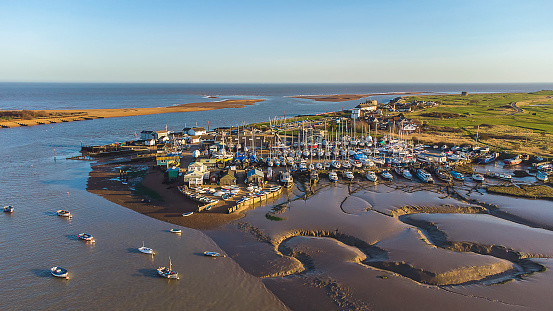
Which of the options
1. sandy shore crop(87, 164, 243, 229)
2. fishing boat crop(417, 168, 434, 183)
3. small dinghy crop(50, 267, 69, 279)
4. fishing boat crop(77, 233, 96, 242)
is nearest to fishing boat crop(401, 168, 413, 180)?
fishing boat crop(417, 168, 434, 183)

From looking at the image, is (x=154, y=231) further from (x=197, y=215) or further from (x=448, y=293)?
(x=448, y=293)

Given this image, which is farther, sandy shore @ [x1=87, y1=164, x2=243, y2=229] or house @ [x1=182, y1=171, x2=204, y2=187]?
house @ [x1=182, y1=171, x2=204, y2=187]

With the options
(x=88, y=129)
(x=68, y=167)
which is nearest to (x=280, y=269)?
(x=68, y=167)

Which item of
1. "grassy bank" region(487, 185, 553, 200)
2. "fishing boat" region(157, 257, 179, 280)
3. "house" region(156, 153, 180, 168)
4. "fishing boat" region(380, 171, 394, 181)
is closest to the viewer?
"fishing boat" region(157, 257, 179, 280)

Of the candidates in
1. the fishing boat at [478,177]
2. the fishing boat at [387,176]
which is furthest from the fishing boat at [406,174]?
the fishing boat at [478,177]

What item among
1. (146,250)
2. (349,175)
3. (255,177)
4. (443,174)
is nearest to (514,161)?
(443,174)

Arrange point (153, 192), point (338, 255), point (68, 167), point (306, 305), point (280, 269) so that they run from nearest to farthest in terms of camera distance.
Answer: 1. point (306, 305)
2. point (280, 269)
3. point (338, 255)
4. point (153, 192)
5. point (68, 167)

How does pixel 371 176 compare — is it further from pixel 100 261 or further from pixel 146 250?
pixel 100 261

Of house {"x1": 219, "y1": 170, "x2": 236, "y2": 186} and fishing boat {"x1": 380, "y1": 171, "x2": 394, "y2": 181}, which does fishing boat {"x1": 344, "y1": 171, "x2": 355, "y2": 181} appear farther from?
house {"x1": 219, "y1": 170, "x2": 236, "y2": 186}
